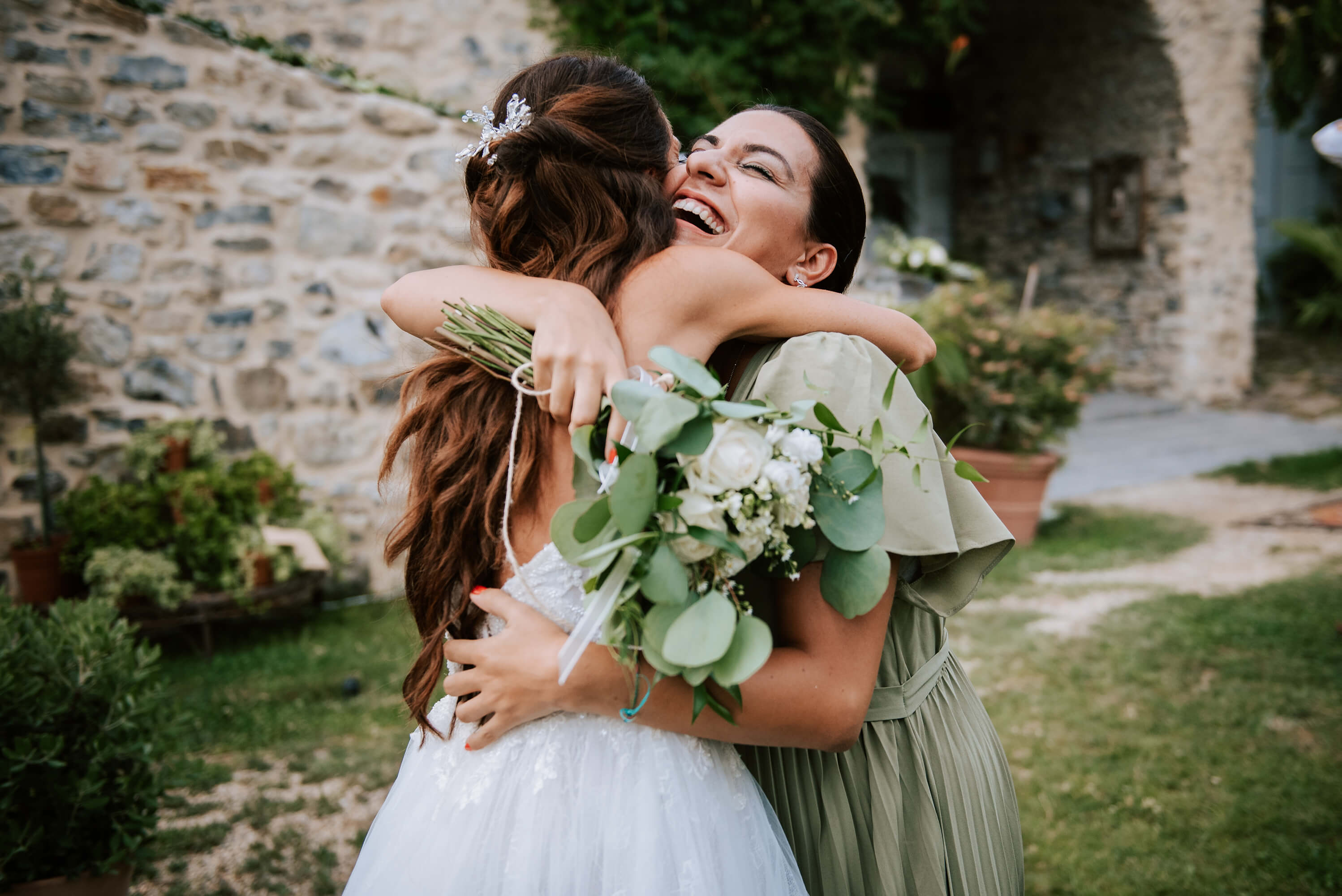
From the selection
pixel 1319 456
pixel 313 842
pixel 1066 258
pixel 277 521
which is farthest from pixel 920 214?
pixel 313 842

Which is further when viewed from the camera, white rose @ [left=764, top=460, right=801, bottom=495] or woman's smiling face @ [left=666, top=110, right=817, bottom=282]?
woman's smiling face @ [left=666, top=110, right=817, bottom=282]

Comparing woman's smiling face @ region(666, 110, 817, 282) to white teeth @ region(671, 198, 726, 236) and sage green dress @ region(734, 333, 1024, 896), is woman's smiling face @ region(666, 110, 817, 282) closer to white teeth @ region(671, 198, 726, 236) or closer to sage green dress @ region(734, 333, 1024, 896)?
white teeth @ region(671, 198, 726, 236)

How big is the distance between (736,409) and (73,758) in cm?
214

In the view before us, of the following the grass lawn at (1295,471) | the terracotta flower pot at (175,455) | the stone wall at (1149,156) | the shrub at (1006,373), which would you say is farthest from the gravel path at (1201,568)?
the stone wall at (1149,156)

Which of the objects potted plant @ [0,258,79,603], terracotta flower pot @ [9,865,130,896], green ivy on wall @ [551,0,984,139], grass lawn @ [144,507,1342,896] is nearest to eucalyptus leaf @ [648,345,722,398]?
grass lawn @ [144,507,1342,896]

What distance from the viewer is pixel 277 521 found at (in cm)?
494

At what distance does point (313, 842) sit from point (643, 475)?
267 centimetres

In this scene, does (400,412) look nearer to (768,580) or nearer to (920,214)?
(768,580)

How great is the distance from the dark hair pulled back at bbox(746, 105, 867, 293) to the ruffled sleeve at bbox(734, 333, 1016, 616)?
14.9 inches

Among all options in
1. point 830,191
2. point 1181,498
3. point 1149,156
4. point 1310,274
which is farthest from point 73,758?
point 1310,274

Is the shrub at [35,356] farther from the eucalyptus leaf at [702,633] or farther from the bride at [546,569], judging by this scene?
the eucalyptus leaf at [702,633]

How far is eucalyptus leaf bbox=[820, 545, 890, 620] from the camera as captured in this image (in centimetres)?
115

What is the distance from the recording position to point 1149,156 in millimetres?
11289

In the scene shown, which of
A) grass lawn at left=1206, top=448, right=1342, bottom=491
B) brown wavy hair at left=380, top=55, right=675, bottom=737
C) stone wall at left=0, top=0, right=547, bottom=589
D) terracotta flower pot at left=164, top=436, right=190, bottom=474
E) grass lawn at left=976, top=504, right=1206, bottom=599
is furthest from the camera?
grass lawn at left=1206, top=448, right=1342, bottom=491
